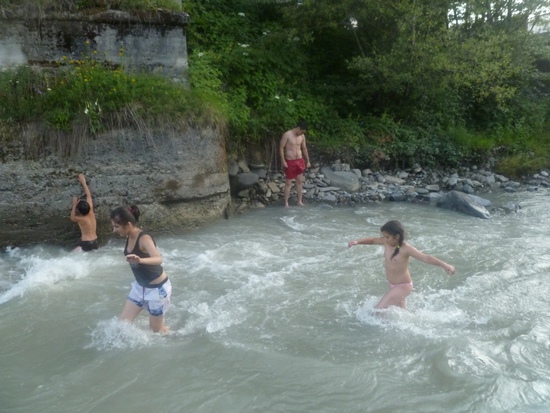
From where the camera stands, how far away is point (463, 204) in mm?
10609

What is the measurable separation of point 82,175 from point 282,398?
538cm

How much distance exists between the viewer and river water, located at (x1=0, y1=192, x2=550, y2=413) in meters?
4.52

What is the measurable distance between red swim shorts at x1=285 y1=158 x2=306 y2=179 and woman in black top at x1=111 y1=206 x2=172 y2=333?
19.5ft

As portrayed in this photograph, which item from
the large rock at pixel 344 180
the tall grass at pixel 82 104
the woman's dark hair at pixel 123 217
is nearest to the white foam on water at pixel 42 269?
the tall grass at pixel 82 104

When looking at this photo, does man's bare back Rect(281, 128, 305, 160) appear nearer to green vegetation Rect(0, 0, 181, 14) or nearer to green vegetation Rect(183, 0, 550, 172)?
green vegetation Rect(183, 0, 550, 172)

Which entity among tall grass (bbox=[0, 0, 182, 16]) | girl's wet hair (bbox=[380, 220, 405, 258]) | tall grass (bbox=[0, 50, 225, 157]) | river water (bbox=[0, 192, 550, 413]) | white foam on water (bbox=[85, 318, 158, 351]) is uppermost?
tall grass (bbox=[0, 0, 182, 16])

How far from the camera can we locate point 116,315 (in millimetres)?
Result: 5996

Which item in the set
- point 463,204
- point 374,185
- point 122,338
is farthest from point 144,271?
point 374,185

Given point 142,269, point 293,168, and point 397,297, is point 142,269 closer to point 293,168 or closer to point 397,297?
point 397,297

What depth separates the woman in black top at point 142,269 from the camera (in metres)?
4.94

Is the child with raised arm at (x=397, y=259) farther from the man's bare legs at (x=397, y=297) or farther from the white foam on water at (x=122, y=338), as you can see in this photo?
the white foam on water at (x=122, y=338)

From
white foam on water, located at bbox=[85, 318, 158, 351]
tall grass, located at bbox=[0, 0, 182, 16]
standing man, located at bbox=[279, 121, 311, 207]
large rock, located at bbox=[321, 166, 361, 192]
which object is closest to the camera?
white foam on water, located at bbox=[85, 318, 158, 351]

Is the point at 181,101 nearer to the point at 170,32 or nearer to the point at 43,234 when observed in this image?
the point at 170,32

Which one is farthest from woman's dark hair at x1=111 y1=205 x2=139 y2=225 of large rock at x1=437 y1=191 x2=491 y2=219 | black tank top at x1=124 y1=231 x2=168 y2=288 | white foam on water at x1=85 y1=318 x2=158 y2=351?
large rock at x1=437 y1=191 x2=491 y2=219
